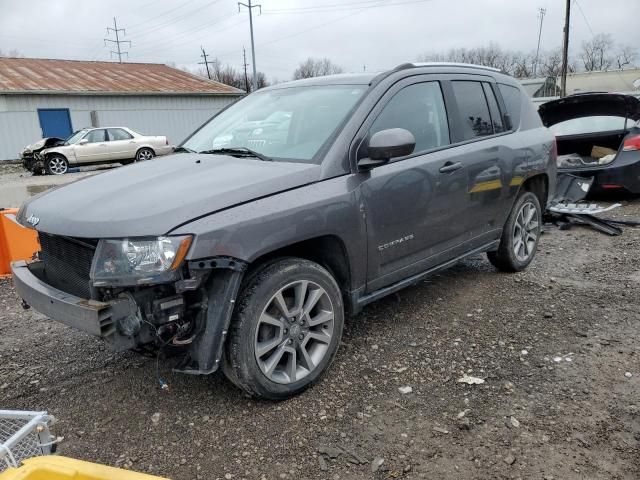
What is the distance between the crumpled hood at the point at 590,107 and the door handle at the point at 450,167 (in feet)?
16.7

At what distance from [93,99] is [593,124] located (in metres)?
23.2

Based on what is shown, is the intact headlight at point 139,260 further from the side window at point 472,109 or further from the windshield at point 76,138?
the windshield at point 76,138

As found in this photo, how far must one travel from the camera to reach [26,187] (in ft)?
46.8

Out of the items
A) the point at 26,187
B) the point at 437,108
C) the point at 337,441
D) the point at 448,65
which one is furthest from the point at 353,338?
the point at 26,187

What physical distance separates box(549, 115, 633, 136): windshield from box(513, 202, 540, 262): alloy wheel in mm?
4242

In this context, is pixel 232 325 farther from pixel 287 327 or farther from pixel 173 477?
pixel 173 477

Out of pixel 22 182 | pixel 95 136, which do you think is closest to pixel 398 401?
pixel 22 182

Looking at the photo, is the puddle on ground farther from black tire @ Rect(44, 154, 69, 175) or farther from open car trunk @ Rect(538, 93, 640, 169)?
open car trunk @ Rect(538, 93, 640, 169)

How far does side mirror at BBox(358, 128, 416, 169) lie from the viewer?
303cm

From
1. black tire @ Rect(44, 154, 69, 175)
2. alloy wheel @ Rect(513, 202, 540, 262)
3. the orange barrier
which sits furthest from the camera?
black tire @ Rect(44, 154, 69, 175)

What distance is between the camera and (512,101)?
4.72m

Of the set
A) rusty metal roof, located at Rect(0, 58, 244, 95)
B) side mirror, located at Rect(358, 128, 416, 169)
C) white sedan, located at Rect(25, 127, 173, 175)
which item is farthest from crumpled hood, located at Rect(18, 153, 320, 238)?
rusty metal roof, located at Rect(0, 58, 244, 95)

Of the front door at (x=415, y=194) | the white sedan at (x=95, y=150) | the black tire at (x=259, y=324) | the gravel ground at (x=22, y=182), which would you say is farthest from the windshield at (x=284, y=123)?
the white sedan at (x=95, y=150)

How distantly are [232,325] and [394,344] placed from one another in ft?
4.57
